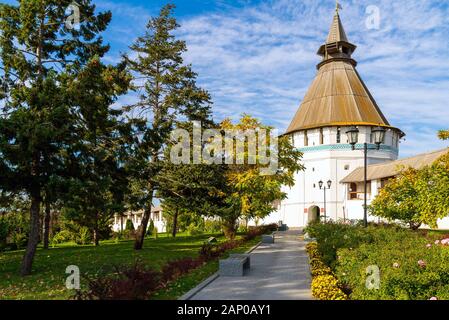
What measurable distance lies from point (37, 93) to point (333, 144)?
4025 centimetres

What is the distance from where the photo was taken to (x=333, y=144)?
50.6 meters

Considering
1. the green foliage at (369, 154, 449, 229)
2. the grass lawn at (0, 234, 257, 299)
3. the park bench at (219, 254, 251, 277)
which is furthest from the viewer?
the green foliage at (369, 154, 449, 229)

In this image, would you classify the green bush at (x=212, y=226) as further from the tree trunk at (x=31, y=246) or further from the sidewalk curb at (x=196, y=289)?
the sidewalk curb at (x=196, y=289)

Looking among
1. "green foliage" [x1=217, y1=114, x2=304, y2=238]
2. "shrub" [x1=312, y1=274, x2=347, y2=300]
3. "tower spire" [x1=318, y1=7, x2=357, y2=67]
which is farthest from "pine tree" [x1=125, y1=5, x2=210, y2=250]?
"tower spire" [x1=318, y1=7, x2=357, y2=67]

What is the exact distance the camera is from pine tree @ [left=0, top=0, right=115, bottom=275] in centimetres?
1505

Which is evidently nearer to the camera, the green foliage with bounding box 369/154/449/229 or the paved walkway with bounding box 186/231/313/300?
the paved walkway with bounding box 186/231/313/300

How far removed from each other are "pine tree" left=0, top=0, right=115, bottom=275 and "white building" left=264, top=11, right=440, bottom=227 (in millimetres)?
34584

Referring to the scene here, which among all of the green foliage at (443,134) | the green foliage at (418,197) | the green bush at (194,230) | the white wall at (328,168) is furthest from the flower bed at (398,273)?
the white wall at (328,168)

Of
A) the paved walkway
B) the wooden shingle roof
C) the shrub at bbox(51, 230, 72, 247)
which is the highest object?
the wooden shingle roof

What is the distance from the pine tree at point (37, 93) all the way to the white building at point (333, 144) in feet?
113

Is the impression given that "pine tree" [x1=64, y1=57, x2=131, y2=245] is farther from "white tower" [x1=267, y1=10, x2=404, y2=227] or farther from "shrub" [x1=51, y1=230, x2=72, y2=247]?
"white tower" [x1=267, y1=10, x2=404, y2=227]

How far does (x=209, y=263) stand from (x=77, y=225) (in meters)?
23.6

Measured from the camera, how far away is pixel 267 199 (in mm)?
28047
